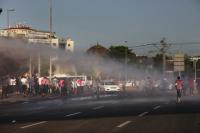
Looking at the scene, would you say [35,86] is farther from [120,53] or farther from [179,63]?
[120,53]

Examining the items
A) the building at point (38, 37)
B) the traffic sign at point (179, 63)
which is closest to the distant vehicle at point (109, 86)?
the building at point (38, 37)

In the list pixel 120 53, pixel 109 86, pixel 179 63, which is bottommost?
pixel 109 86

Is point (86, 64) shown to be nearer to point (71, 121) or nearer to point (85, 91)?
point (85, 91)

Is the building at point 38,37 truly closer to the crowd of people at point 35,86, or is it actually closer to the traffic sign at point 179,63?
the crowd of people at point 35,86

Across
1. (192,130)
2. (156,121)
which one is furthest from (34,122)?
(192,130)

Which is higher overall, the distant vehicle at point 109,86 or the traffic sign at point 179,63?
the traffic sign at point 179,63

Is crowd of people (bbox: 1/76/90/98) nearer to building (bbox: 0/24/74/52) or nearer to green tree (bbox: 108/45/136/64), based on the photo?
building (bbox: 0/24/74/52)

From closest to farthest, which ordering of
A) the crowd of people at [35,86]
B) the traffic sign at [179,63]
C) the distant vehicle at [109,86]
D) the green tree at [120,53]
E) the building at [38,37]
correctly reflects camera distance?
the building at [38,37] → the crowd of people at [35,86] → the distant vehicle at [109,86] → the traffic sign at [179,63] → the green tree at [120,53]

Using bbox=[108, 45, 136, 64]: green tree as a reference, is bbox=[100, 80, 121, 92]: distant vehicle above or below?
below

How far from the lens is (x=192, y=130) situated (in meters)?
17.6

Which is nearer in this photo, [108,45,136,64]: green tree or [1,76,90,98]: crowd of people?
[1,76,90,98]: crowd of people

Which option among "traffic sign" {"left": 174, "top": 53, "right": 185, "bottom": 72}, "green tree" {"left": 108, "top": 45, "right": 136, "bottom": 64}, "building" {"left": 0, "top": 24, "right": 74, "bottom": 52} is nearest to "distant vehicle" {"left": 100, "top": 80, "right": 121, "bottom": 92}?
"building" {"left": 0, "top": 24, "right": 74, "bottom": 52}

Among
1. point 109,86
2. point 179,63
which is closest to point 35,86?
point 109,86

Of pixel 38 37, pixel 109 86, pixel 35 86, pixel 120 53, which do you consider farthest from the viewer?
pixel 120 53
